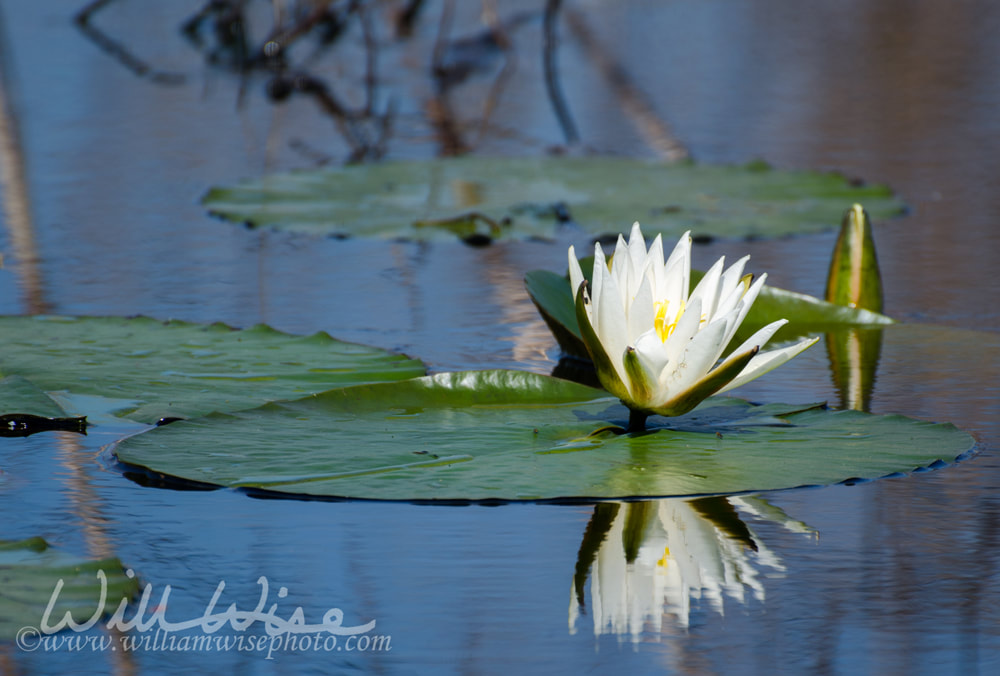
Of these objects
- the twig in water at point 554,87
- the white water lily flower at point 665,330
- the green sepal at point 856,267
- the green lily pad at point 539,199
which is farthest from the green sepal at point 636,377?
the twig in water at point 554,87

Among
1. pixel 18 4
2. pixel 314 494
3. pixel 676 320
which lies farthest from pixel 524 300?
pixel 18 4

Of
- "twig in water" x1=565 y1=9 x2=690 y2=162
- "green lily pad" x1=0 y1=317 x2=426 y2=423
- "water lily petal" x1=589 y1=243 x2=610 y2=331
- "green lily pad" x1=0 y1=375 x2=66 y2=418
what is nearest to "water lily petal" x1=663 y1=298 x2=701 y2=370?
"water lily petal" x1=589 y1=243 x2=610 y2=331

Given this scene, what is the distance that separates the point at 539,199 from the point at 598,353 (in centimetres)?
211

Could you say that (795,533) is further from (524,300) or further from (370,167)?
(370,167)

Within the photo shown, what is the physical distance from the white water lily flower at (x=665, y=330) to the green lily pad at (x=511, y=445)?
8 centimetres

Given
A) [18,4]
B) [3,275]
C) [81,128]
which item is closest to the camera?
[3,275]

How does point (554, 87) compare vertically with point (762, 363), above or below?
above

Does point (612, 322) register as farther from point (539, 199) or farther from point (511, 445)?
point (539, 199)

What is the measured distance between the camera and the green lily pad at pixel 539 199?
3.56 metres

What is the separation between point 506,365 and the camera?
2.42m

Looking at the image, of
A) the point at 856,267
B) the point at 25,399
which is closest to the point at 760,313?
the point at 856,267

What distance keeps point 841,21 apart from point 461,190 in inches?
244

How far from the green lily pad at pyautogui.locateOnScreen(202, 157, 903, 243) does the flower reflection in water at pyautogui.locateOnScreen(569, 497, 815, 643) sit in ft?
5.79

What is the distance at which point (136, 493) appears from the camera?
5.83 ft
